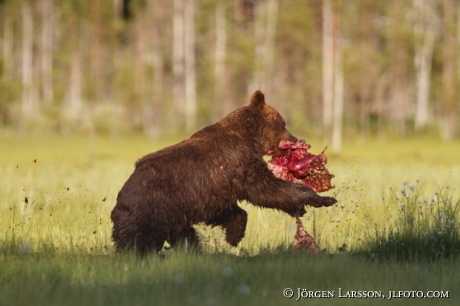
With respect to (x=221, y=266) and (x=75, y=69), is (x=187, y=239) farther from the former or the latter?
(x=75, y=69)

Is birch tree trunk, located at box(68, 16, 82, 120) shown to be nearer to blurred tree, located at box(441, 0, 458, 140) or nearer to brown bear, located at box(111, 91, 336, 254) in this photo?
blurred tree, located at box(441, 0, 458, 140)

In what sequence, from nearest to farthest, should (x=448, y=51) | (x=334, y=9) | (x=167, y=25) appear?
(x=334, y=9) → (x=448, y=51) → (x=167, y=25)

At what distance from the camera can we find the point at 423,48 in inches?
1806

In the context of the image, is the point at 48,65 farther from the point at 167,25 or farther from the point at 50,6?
the point at 167,25

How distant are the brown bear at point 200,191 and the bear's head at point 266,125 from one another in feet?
0.62

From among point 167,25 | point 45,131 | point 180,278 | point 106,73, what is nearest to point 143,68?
point 45,131

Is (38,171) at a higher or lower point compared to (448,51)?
lower

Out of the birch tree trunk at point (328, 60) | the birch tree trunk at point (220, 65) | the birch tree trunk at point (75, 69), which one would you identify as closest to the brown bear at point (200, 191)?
the birch tree trunk at point (328, 60)

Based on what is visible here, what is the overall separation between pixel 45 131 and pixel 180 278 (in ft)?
138

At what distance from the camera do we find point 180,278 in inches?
237

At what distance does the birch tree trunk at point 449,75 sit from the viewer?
41.5 m

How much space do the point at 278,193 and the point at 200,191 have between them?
0.73m

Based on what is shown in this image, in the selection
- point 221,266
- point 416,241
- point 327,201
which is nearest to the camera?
point 221,266

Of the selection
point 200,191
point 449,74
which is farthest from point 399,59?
point 200,191
